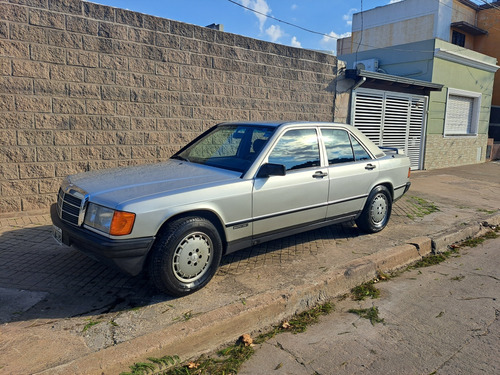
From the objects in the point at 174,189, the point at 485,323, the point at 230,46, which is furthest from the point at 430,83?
the point at 174,189

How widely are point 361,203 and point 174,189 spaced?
2894 mm

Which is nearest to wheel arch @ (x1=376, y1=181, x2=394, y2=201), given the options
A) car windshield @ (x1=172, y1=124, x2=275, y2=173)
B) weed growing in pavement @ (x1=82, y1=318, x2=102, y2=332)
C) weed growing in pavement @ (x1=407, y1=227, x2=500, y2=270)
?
weed growing in pavement @ (x1=407, y1=227, x2=500, y2=270)

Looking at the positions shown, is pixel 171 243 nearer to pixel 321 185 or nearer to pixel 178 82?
pixel 321 185

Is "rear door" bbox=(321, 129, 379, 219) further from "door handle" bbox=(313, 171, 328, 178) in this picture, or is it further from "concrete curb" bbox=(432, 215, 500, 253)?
"concrete curb" bbox=(432, 215, 500, 253)

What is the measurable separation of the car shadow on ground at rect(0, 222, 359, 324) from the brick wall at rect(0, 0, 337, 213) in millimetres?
1429

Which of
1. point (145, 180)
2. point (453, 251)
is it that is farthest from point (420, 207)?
point (145, 180)

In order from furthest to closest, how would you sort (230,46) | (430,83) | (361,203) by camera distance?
(430,83) → (230,46) → (361,203)

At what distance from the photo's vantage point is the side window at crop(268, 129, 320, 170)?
14.6 feet

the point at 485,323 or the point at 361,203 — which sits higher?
the point at 361,203

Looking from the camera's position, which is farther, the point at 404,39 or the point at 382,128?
the point at 404,39

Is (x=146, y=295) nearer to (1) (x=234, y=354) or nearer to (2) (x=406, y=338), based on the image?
(1) (x=234, y=354)

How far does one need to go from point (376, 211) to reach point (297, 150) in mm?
1847

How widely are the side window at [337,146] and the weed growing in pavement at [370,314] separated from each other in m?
1.85

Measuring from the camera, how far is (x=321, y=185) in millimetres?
4711
